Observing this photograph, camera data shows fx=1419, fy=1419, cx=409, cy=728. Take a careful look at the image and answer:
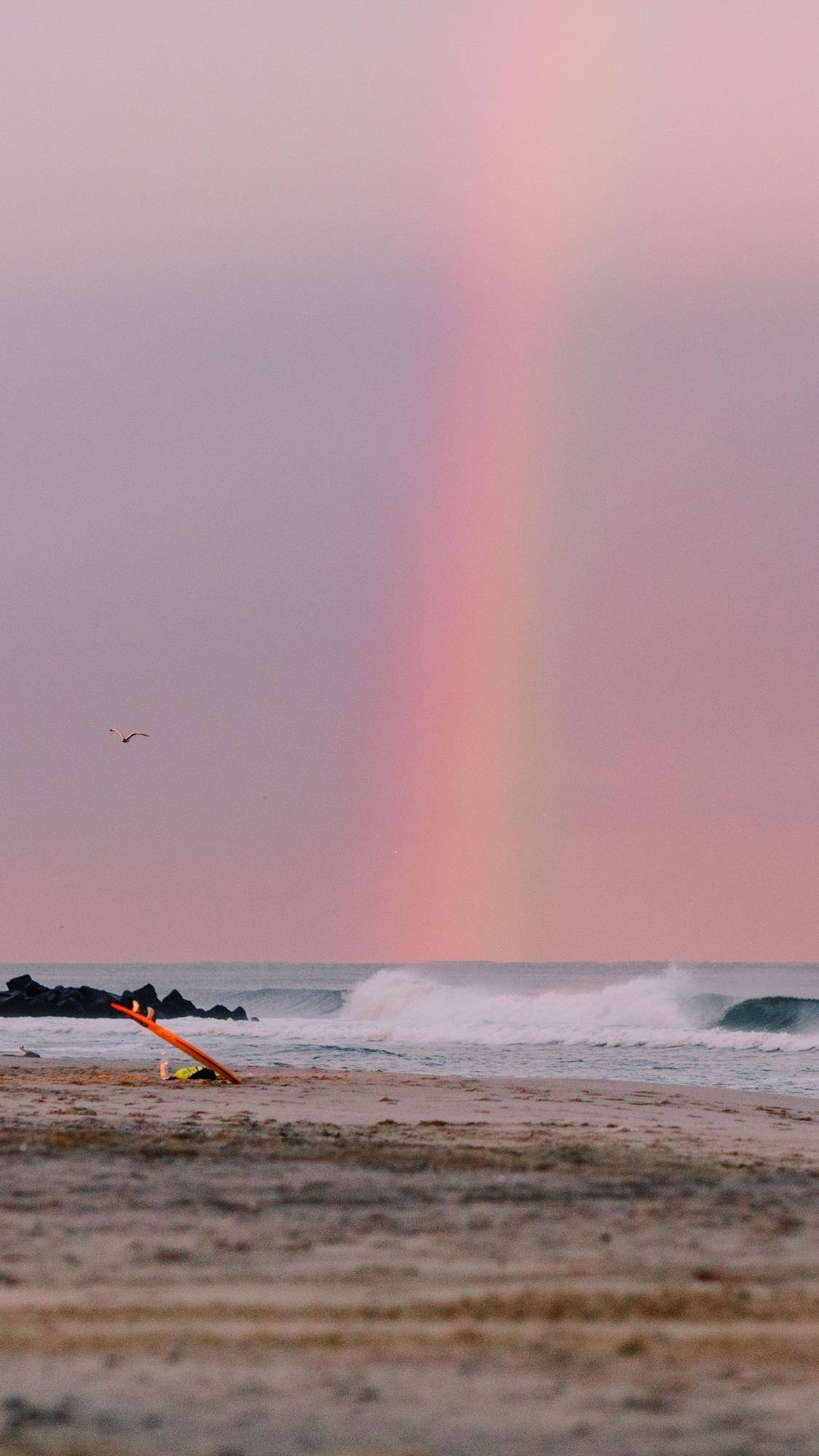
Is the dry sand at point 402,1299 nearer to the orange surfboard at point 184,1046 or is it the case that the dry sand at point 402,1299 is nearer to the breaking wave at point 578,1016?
the orange surfboard at point 184,1046

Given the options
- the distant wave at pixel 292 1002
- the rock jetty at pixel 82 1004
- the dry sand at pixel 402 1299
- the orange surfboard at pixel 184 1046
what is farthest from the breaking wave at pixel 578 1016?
the dry sand at pixel 402 1299

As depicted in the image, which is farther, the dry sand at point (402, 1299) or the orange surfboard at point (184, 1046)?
the orange surfboard at point (184, 1046)

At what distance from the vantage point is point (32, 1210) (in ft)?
23.5

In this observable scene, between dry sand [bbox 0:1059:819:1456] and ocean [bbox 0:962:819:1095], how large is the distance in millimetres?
15315

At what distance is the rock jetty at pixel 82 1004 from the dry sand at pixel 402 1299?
4067cm

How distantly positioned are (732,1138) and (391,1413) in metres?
9.63

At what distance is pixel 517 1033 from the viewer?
4069cm

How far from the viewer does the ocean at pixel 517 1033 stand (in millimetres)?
27578

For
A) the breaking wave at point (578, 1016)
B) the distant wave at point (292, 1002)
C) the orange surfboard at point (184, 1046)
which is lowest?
the distant wave at point (292, 1002)

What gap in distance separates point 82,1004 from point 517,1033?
677 inches

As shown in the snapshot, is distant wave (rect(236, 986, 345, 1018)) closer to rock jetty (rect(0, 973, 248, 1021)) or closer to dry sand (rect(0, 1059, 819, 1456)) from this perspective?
rock jetty (rect(0, 973, 248, 1021))

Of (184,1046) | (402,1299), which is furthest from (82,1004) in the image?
(402,1299)

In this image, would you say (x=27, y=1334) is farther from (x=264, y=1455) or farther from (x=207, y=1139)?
(x=207, y=1139)

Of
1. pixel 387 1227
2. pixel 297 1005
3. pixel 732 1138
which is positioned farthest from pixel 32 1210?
pixel 297 1005
